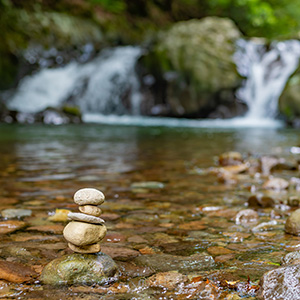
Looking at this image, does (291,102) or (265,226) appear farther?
(291,102)

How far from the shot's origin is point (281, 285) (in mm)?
1590

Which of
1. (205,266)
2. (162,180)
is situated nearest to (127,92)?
(162,180)

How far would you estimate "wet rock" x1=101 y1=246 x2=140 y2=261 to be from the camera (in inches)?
84.0

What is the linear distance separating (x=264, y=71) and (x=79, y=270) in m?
17.4

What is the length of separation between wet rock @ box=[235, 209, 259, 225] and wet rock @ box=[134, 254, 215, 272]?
797 mm

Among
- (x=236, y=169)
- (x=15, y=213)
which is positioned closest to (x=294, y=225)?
(x=15, y=213)

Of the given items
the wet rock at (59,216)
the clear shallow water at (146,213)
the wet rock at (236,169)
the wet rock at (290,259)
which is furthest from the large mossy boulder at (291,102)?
the wet rock at (290,259)

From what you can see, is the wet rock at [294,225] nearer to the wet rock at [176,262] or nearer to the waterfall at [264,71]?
the wet rock at [176,262]

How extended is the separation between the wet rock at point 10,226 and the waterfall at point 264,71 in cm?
1536

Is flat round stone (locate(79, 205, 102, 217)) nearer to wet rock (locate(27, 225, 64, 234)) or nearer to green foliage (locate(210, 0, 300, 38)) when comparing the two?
wet rock (locate(27, 225, 64, 234))

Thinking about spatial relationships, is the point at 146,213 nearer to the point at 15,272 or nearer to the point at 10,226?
the point at 10,226

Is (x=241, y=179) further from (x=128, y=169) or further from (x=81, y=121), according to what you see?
(x=81, y=121)

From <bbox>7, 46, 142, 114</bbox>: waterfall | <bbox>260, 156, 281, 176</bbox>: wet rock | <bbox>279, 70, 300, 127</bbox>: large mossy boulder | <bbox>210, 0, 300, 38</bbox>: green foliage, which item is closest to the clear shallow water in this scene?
<bbox>260, 156, 281, 176</bbox>: wet rock

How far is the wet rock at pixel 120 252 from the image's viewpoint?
213cm
